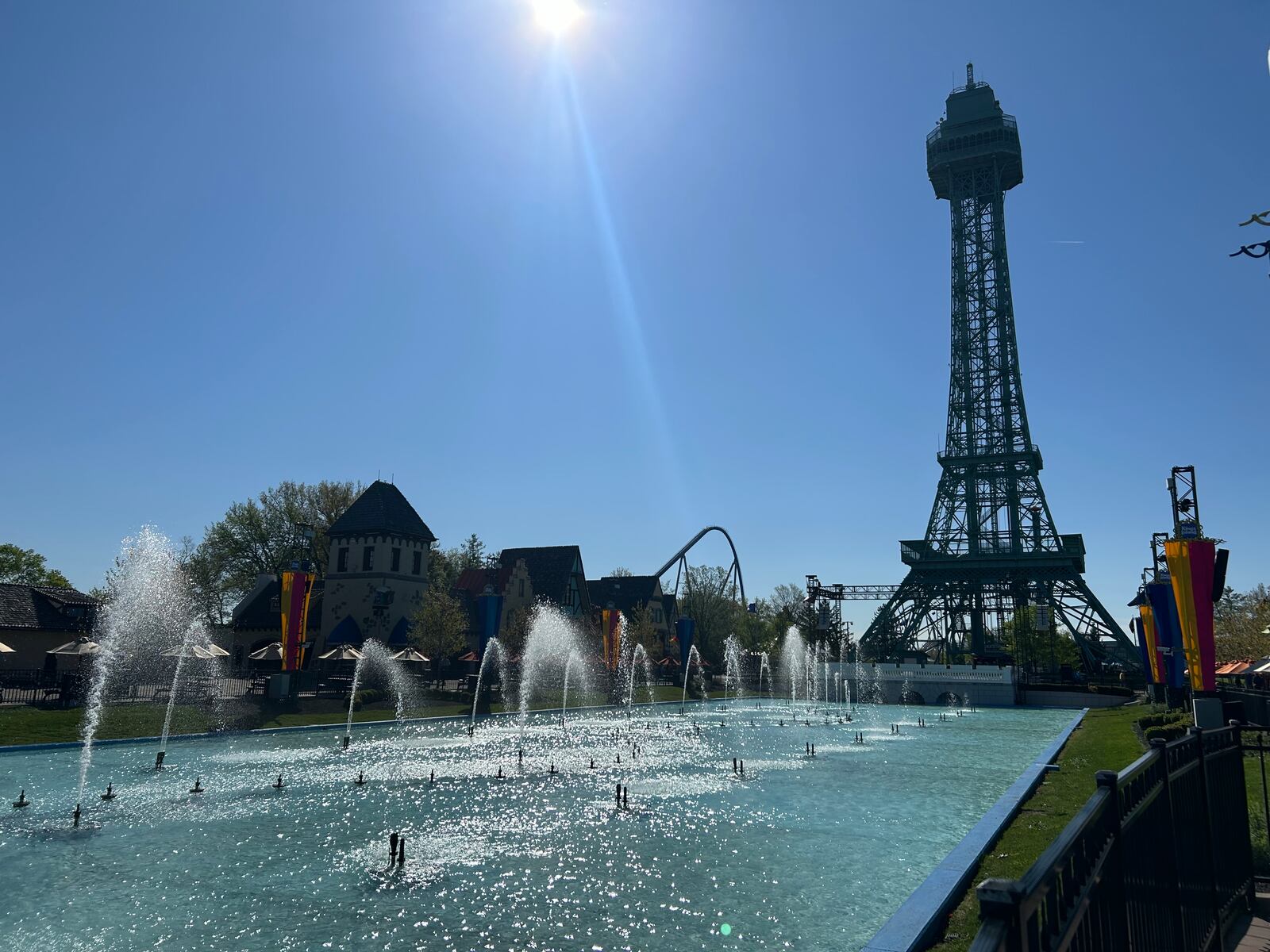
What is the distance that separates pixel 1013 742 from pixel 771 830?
70.7ft

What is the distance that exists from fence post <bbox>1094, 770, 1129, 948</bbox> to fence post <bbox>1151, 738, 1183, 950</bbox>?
1.56m

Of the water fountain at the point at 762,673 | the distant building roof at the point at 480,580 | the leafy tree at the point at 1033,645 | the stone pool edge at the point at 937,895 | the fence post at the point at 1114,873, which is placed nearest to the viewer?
the fence post at the point at 1114,873

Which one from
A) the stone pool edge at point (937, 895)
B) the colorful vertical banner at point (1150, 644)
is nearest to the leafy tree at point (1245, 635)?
the colorful vertical banner at point (1150, 644)

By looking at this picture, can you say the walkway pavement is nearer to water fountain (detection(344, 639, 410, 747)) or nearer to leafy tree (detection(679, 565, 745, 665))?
water fountain (detection(344, 639, 410, 747))

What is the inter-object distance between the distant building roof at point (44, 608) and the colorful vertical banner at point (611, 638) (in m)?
33.5

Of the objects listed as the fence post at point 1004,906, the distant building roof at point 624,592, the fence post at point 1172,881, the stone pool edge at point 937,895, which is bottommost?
the stone pool edge at point 937,895

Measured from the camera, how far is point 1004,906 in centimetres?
315

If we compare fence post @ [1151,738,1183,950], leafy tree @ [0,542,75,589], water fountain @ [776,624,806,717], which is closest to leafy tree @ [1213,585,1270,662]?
water fountain @ [776,624,806,717]

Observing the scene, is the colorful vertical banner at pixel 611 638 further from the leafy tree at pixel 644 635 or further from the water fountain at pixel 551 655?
the leafy tree at pixel 644 635

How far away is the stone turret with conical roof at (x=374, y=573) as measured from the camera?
188 ft

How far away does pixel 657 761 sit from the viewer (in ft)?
84.9

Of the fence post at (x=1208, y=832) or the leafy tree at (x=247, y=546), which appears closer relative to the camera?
the fence post at (x=1208, y=832)

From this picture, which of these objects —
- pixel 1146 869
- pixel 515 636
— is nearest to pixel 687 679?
pixel 515 636

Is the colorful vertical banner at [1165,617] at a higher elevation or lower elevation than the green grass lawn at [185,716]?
higher
